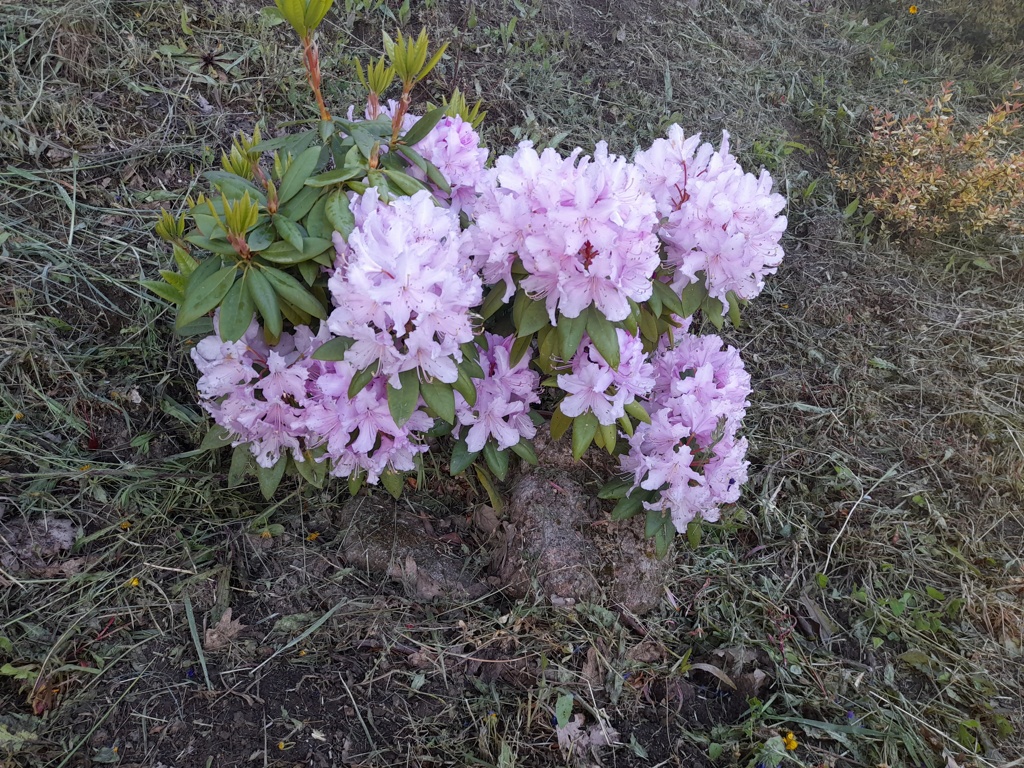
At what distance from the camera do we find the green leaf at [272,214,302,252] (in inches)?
53.2

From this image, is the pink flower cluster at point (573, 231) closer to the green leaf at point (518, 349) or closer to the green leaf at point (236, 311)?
the green leaf at point (518, 349)

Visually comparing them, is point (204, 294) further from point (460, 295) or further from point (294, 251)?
point (460, 295)

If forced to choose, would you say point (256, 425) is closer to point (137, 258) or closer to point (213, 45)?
point (137, 258)

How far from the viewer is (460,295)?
1.27 meters

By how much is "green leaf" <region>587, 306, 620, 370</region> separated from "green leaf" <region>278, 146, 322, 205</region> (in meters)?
0.66

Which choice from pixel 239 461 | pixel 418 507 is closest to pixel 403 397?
pixel 239 461

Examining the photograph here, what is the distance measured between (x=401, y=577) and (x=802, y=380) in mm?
1698

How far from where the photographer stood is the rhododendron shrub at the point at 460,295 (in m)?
1.29

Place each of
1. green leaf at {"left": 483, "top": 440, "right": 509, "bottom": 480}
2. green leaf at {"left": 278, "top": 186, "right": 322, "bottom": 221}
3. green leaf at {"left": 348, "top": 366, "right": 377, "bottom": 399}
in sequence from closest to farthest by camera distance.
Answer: green leaf at {"left": 348, "top": 366, "right": 377, "bottom": 399}
green leaf at {"left": 278, "top": 186, "right": 322, "bottom": 221}
green leaf at {"left": 483, "top": 440, "right": 509, "bottom": 480}

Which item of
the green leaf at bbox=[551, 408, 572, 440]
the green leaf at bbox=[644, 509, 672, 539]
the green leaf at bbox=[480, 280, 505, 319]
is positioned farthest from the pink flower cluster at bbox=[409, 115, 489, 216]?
the green leaf at bbox=[644, 509, 672, 539]

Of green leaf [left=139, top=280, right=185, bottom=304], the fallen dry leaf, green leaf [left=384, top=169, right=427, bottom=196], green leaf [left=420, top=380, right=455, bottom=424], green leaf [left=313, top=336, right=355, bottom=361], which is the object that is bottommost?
the fallen dry leaf

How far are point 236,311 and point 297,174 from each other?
0.33 metres

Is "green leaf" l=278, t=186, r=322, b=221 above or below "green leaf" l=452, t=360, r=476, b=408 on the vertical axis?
above

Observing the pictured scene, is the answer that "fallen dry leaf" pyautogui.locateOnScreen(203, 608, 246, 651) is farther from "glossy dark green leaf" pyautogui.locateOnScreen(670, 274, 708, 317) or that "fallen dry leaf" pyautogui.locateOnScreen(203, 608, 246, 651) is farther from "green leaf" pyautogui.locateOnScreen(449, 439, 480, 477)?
"glossy dark green leaf" pyautogui.locateOnScreen(670, 274, 708, 317)
